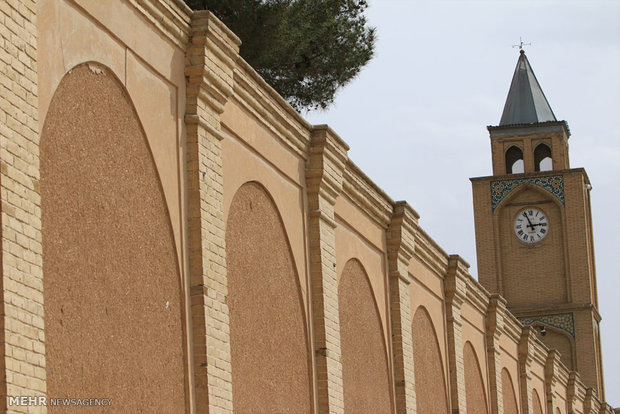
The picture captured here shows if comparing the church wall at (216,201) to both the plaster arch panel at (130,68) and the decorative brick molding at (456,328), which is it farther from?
the decorative brick molding at (456,328)

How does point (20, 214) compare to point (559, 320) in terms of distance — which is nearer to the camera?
point (20, 214)

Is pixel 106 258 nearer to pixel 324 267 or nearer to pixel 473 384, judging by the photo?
pixel 324 267

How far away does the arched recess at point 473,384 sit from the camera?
83.1ft

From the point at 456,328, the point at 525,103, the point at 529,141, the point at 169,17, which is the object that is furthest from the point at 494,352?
Result: the point at 525,103

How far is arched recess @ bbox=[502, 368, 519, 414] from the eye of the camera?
Result: 1124 inches

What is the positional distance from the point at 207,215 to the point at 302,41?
9161 mm

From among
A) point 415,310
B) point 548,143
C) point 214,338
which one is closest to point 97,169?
point 214,338

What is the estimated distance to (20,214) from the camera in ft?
32.1

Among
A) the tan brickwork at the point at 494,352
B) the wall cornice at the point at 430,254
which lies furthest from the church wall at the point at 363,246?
the tan brickwork at the point at 494,352

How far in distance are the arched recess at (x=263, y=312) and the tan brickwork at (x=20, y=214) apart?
13.7 ft

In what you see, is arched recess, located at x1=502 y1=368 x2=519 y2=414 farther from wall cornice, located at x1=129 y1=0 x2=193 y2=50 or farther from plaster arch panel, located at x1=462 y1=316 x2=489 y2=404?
wall cornice, located at x1=129 y1=0 x2=193 y2=50

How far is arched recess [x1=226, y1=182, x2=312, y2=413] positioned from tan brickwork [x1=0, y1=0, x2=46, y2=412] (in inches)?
164

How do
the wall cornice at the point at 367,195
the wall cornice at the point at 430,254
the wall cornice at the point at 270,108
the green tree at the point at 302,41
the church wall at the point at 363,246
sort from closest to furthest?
1. the wall cornice at the point at 270,108
2. the church wall at the point at 363,246
3. the wall cornice at the point at 367,195
4. the green tree at the point at 302,41
5. the wall cornice at the point at 430,254

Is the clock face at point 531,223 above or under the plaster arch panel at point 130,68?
above
